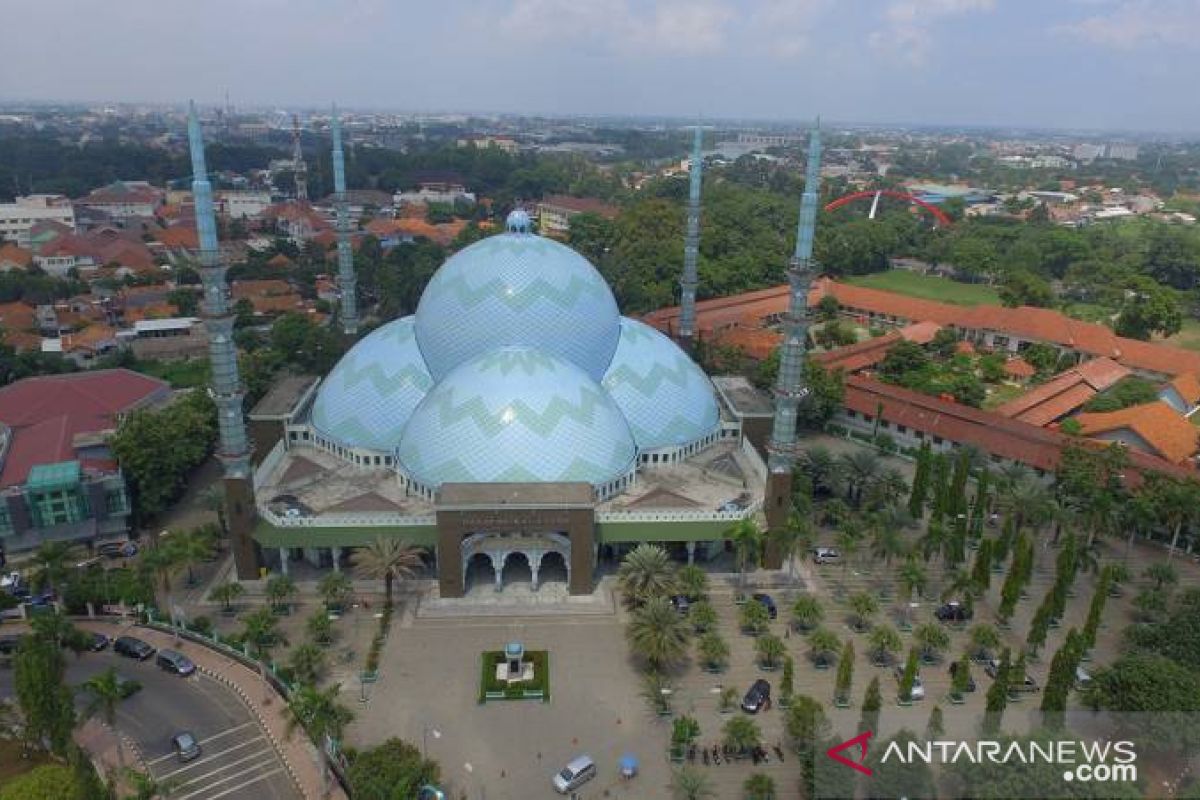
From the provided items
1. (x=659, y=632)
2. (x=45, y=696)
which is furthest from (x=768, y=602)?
(x=45, y=696)

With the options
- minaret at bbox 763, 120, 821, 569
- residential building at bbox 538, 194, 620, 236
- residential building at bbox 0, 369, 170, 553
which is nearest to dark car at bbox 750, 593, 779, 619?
minaret at bbox 763, 120, 821, 569

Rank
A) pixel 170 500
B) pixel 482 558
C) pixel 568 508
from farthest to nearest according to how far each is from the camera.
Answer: pixel 170 500
pixel 482 558
pixel 568 508

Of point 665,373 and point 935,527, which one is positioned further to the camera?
point 665,373

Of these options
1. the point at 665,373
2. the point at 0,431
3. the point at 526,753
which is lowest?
the point at 526,753

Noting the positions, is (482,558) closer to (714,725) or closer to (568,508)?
(568,508)

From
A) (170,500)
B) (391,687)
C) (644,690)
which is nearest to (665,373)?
(644,690)

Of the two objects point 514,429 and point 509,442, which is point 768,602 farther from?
point 514,429

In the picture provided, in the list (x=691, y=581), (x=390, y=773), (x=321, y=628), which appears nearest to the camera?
(x=390, y=773)
